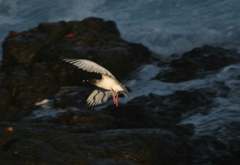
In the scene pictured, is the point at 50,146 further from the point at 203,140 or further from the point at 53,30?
the point at 53,30

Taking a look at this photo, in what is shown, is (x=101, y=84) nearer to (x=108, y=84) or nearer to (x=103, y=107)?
(x=108, y=84)

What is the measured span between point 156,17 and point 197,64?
10014 millimetres

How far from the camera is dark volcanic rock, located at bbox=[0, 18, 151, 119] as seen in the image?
13.6 m

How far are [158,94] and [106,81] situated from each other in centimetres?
156

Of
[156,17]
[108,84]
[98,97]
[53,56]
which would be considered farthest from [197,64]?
[156,17]

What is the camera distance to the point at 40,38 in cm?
1577

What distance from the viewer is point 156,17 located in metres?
24.1

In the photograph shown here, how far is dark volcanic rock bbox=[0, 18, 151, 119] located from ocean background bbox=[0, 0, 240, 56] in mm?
3201

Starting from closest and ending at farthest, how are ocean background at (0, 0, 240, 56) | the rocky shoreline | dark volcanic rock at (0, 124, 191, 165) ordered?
dark volcanic rock at (0, 124, 191, 165)
the rocky shoreline
ocean background at (0, 0, 240, 56)

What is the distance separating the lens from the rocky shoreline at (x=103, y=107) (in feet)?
27.3

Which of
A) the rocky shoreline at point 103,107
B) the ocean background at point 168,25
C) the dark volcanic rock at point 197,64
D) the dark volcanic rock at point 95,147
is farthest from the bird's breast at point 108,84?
the dark volcanic rock at point 197,64

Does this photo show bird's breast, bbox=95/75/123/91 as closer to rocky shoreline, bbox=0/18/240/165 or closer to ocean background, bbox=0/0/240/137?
rocky shoreline, bbox=0/18/240/165

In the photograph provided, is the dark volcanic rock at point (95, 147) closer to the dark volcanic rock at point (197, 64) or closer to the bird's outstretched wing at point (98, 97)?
the bird's outstretched wing at point (98, 97)

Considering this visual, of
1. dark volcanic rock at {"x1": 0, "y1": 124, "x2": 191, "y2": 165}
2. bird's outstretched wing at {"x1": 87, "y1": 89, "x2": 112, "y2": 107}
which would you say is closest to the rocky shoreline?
dark volcanic rock at {"x1": 0, "y1": 124, "x2": 191, "y2": 165}
